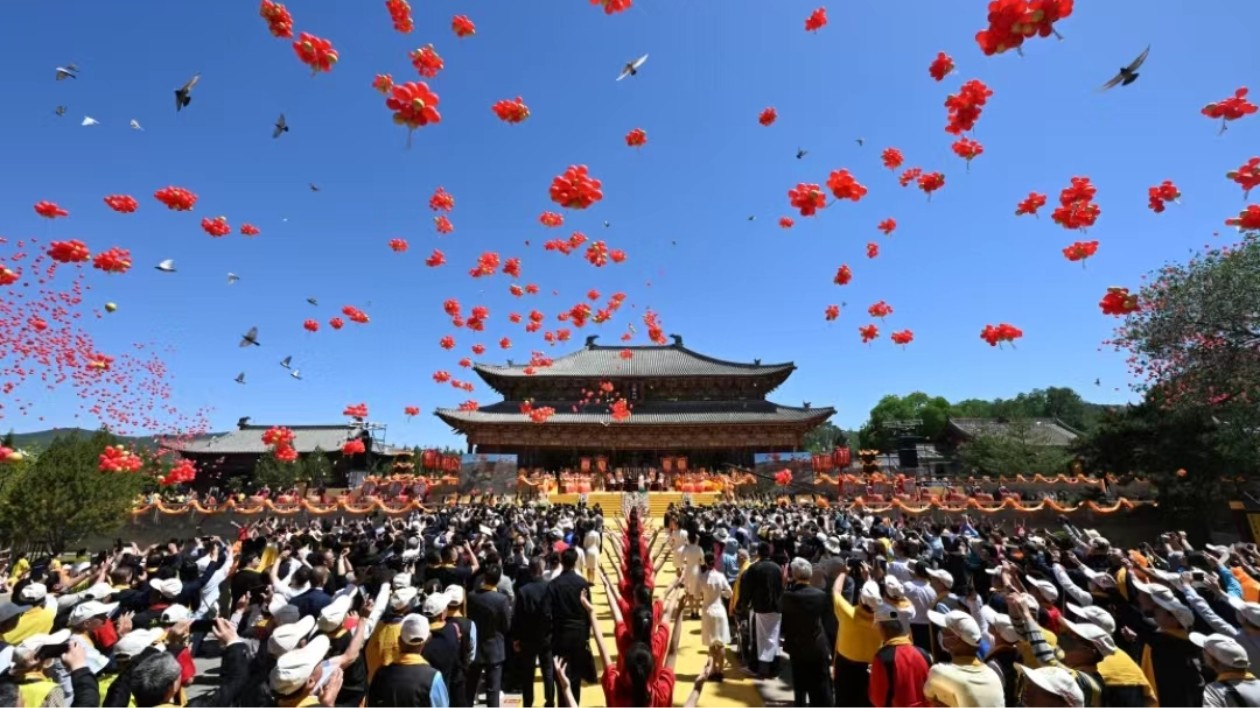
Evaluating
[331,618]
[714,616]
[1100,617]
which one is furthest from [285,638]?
[1100,617]

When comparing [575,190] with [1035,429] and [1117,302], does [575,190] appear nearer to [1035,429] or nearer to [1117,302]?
[1117,302]

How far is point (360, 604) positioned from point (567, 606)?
1848mm

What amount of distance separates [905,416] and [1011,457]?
35.5 meters

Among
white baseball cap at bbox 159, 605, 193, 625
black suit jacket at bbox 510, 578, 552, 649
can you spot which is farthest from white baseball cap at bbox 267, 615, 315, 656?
black suit jacket at bbox 510, 578, 552, 649

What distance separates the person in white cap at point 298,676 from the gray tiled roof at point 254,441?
147 feet

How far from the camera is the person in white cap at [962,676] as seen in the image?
2.77 metres

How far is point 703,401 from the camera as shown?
3775 centimetres

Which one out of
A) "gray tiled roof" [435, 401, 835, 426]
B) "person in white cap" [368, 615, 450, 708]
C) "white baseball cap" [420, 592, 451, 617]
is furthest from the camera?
"gray tiled roof" [435, 401, 835, 426]

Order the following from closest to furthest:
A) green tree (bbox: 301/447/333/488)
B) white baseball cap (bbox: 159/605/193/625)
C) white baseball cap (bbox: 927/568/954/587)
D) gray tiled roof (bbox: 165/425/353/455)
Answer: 1. white baseball cap (bbox: 159/605/193/625)
2. white baseball cap (bbox: 927/568/954/587)
3. green tree (bbox: 301/447/333/488)
4. gray tiled roof (bbox: 165/425/353/455)

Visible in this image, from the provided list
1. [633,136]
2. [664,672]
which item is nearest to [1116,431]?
[633,136]

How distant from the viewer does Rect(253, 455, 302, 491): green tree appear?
3550 cm

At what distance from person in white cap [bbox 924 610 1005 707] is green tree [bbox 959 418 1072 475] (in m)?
36.4

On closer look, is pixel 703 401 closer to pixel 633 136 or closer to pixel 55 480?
pixel 633 136

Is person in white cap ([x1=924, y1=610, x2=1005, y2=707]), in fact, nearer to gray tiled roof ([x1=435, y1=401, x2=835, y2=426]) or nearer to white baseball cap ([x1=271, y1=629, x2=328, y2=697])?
white baseball cap ([x1=271, y1=629, x2=328, y2=697])
